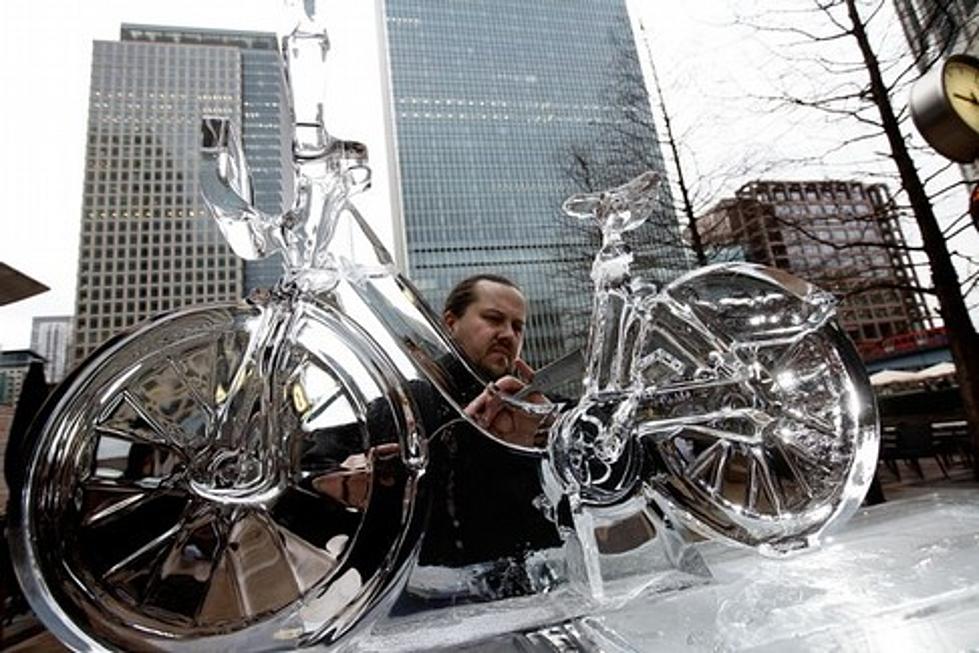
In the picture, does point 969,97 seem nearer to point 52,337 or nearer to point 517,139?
point 517,139

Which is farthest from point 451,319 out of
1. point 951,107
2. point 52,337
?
point 951,107

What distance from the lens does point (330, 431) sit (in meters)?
0.65

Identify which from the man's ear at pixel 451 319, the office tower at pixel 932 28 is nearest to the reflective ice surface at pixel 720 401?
the man's ear at pixel 451 319

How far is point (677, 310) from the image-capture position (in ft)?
2.70

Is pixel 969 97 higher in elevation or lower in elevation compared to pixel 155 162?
lower

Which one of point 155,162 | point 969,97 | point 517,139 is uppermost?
point 517,139

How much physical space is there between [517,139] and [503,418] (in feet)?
15.5

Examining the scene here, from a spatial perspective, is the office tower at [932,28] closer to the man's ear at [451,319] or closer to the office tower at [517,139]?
the office tower at [517,139]

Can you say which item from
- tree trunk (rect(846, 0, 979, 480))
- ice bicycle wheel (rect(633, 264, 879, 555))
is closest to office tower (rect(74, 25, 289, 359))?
A: ice bicycle wheel (rect(633, 264, 879, 555))

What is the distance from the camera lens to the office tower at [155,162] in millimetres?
2131

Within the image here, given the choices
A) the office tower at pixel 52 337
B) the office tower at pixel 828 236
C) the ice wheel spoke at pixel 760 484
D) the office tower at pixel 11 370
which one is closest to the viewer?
the ice wheel spoke at pixel 760 484

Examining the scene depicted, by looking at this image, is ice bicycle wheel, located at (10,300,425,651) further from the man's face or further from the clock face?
the clock face

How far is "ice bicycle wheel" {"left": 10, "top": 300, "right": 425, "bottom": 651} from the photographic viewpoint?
0.53 meters

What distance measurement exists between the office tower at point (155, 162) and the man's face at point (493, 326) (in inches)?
43.2
